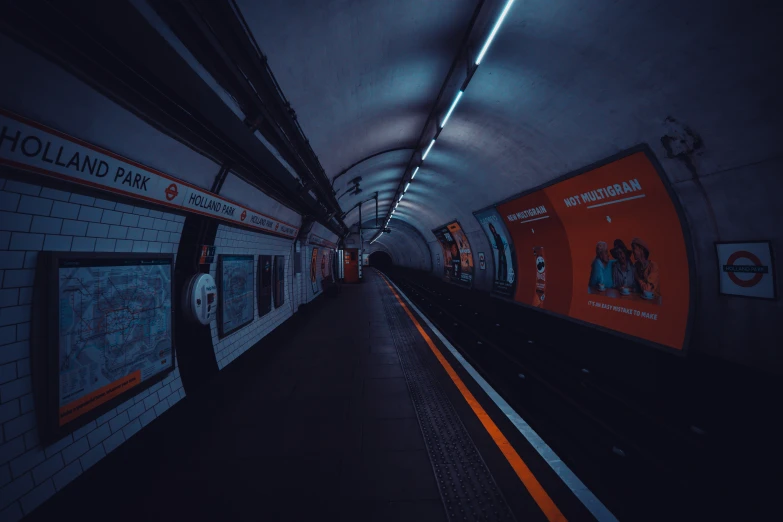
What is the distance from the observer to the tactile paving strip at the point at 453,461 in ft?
7.32

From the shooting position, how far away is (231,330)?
5.39 m

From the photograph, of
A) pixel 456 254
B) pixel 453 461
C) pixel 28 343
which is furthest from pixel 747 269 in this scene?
pixel 456 254

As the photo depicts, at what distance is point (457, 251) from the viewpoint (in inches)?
689

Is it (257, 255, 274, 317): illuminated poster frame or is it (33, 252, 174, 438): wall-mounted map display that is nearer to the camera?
(33, 252, 174, 438): wall-mounted map display

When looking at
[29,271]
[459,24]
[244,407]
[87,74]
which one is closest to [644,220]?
[459,24]

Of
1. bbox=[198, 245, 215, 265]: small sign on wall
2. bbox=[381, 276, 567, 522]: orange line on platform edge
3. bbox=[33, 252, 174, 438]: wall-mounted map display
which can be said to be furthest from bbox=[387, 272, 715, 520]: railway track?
bbox=[198, 245, 215, 265]: small sign on wall

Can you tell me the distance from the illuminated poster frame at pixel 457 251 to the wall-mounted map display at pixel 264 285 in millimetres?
10206

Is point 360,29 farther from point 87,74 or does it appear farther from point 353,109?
point 87,74

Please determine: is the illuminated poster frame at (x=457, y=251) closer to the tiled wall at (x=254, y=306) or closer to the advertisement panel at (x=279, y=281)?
the advertisement panel at (x=279, y=281)

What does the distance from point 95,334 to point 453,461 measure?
3.78 m

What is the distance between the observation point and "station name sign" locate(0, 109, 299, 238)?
197cm

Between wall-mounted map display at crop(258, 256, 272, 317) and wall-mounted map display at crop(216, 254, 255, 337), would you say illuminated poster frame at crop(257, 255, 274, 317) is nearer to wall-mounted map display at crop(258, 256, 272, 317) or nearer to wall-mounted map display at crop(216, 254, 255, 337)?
wall-mounted map display at crop(258, 256, 272, 317)

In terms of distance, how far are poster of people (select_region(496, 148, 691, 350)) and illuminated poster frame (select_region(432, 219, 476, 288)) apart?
6.21 meters

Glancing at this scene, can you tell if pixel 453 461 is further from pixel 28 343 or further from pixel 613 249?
pixel 613 249
